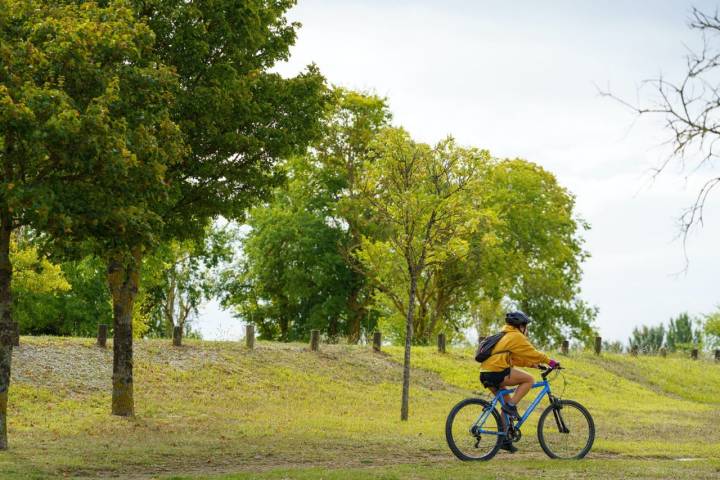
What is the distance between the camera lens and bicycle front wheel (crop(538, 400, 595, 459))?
13.6m

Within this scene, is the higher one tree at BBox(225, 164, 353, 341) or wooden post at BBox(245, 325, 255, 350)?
tree at BBox(225, 164, 353, 341)

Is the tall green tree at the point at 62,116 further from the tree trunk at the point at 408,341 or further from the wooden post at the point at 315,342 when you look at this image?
the wooden post at the point at 315,342

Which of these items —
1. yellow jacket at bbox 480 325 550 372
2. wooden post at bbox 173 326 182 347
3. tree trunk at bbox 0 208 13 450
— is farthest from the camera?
wooden post at bbox 173 326 182 347

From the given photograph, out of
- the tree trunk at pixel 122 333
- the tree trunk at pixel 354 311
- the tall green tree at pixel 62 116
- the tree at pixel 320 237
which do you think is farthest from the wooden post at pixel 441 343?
the tall green tree at pixel 62 116

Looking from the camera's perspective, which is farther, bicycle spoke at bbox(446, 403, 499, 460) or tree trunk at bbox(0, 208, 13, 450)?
tree trunk at bbox(0, 208, 13, 450)

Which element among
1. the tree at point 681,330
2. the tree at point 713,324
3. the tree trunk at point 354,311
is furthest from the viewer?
the tree at point 681,330

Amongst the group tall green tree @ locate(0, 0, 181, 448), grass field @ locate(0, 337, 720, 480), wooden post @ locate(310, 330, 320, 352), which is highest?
tall green tree @ locate(0, 0, 181, 448)

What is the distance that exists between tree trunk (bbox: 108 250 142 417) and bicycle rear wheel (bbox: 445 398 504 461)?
11788 mm

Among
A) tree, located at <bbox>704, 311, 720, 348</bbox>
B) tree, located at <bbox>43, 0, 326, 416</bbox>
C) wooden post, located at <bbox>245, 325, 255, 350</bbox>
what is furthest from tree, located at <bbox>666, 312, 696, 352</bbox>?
tree, located at <bbox>43, 0, 326, 416</bbox>

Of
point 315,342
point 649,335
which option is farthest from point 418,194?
point 649,335

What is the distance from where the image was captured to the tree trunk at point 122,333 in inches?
883

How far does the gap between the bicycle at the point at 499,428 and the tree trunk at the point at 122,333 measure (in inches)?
465

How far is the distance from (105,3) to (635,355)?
4220cm

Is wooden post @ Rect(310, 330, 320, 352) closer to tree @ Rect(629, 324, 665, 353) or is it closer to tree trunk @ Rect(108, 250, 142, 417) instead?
tree trunk @ Rect(108, 250, 142, 417)
